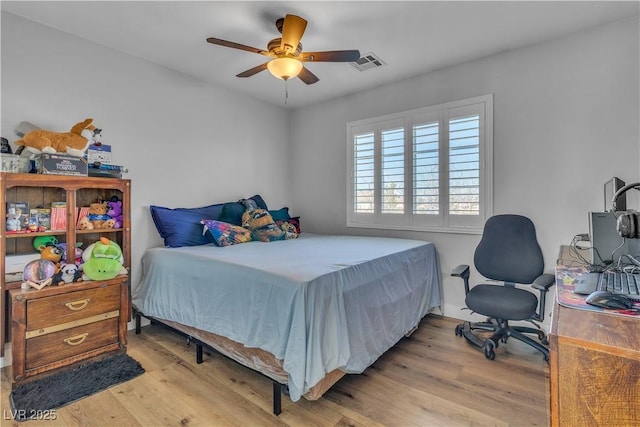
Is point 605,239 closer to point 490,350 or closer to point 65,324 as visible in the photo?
point 490,350

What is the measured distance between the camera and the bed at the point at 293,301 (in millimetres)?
1622

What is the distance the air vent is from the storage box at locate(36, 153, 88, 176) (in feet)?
8.08

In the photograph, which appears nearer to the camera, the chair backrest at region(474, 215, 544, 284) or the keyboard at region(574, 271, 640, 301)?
the keyboard at region(574, 271, 640, 301)

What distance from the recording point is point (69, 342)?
2080 mm

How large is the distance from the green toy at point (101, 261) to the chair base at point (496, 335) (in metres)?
2.82

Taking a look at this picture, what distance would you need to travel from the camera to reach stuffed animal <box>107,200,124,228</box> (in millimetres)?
2580

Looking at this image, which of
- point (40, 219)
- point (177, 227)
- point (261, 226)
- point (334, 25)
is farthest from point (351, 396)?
point (334, 25)

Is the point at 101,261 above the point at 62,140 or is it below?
below

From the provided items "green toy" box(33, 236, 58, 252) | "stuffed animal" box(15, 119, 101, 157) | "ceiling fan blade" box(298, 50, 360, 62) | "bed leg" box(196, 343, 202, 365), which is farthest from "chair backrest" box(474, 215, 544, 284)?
"green toy" box(33, 236, 58, 252)

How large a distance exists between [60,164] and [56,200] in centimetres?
40

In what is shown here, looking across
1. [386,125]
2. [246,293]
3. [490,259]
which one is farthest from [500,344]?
[386,125]

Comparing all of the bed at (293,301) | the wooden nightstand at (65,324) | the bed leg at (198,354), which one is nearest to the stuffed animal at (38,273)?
the wooden nightstand at (65,324)

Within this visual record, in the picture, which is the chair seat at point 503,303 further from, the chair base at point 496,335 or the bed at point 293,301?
the bed at point 293,301

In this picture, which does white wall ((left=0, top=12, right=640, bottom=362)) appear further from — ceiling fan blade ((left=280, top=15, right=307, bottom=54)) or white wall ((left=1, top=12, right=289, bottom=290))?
ceiling fan blade ((left=280, top=15, right=307, bottom=54))
